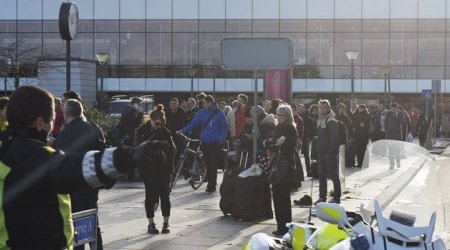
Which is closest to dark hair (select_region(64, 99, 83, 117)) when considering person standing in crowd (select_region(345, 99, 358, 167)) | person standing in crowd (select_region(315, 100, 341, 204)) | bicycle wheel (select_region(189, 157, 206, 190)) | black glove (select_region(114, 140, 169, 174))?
black glove (select_region(114, 140, 169, 174))

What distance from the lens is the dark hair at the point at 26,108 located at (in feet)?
11.4

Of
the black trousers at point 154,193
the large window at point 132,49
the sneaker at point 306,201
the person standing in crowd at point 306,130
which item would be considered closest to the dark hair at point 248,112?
the person standing in crowd at point 306,130

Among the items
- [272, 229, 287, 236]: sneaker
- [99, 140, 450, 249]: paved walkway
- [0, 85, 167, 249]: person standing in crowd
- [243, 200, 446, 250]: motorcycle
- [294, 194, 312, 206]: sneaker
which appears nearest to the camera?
[0, 85, 167, 249]: person standing in crowd

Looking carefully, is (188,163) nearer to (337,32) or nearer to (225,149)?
(225,149)

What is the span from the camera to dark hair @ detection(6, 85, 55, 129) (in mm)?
3469

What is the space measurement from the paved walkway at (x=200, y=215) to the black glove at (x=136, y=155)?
2517mm

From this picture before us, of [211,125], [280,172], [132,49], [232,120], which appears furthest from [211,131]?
[132,49]

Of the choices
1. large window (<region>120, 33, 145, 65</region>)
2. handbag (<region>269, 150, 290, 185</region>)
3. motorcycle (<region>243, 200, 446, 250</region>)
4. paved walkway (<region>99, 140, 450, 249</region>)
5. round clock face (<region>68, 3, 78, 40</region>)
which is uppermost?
large window (<region>120, 33, 145, 65</region>)

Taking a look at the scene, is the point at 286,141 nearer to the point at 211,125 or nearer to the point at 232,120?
the point at 211,125

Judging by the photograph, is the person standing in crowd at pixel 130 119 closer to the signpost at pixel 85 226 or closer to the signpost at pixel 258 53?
the signpost at pixel 258 53

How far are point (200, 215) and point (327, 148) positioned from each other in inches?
89.4

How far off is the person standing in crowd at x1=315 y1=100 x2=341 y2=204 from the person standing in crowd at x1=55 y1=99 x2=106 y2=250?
213 inches

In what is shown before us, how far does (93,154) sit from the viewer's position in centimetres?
323

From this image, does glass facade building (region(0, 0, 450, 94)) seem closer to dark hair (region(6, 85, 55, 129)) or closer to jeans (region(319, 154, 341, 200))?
jeans (region(319, 154, 341, 200))
